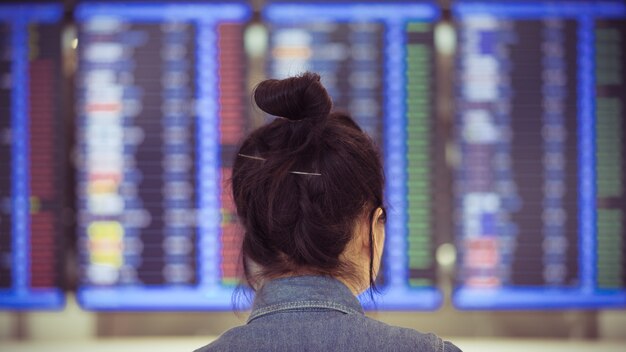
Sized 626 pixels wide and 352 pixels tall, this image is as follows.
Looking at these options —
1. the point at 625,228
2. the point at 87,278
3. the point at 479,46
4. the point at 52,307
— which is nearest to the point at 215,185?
the point at 87,278

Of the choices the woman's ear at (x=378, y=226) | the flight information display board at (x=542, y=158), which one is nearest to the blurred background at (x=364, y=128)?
the flight information display board at (x=542, y=158)

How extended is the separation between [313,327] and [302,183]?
0.56 ft

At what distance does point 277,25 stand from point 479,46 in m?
0.54

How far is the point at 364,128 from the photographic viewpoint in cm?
164

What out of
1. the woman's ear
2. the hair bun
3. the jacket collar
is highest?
the hair bun

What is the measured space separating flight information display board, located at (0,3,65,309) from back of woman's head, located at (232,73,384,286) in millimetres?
1067

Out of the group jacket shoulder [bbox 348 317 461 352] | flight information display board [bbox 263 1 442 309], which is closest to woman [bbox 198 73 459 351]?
jacket shoulder [bbox 348 317 461 352]

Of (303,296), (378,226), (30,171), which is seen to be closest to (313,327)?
(303,296)

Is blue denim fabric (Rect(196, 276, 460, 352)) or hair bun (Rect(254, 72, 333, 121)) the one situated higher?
hair bun (Rect(254, 72, 333, 121))

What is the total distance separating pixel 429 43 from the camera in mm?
1649

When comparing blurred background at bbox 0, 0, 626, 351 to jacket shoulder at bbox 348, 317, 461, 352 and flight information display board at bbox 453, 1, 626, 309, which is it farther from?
jacket shoulder at bbox 348, 317, 461, 352

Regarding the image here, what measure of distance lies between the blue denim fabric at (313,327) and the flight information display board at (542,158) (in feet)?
3.07

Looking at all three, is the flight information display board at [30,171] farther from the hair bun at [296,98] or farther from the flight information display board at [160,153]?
the hair bun at [296,98]

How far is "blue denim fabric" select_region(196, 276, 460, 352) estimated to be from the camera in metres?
0.73
